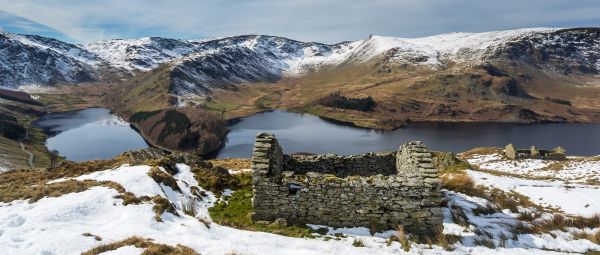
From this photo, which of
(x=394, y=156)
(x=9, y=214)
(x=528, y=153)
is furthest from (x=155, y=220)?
(x=528, y=153)

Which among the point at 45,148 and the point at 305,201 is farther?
the point at 45,148

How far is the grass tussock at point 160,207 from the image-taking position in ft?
55.8

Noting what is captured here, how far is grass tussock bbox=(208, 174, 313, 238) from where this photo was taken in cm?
1775

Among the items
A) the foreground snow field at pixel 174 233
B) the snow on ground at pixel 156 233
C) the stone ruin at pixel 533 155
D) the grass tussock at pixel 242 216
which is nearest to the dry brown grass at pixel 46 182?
the foreground snow field at pixel 174 233

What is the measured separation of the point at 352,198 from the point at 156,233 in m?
8.53

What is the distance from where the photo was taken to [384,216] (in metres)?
18.2

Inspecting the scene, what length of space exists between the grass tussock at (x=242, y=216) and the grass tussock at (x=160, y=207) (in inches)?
83.1

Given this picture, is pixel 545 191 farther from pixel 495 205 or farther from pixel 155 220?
pixel 155 220

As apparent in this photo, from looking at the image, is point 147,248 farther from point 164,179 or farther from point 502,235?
point 502,235

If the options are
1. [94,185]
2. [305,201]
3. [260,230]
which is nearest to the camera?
[260,230]

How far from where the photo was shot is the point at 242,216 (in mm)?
20156

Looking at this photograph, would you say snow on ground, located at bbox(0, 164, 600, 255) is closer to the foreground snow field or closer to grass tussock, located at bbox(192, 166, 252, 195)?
the foreground snow field

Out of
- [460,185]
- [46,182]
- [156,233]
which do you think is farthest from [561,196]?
[46,182]

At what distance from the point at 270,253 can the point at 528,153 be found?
236 feet
